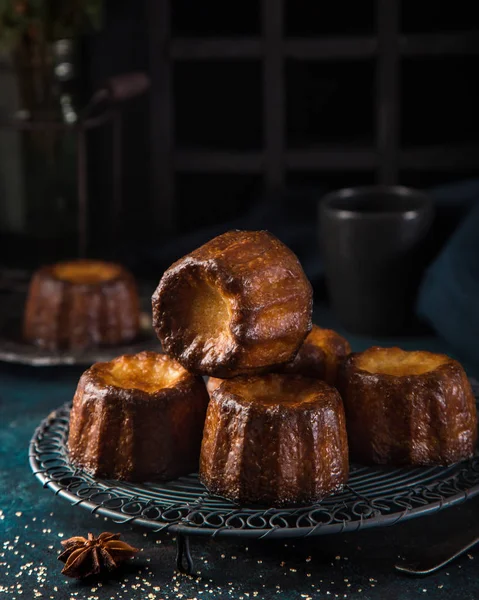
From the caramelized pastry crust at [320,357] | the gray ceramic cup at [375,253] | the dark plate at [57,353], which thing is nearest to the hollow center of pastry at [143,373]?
the caramelized pastry crust at [320,357]

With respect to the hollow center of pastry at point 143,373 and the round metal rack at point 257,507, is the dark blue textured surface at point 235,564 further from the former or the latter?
the hollow center of pastry at point 143,373

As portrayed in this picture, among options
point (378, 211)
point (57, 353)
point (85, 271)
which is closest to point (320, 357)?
point (57, 353)

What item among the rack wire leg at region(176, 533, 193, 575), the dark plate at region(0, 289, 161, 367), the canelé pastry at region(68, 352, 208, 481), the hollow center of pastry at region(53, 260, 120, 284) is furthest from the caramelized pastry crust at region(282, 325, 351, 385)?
the hollow center of pastry at region(53, 260, 120, 284)

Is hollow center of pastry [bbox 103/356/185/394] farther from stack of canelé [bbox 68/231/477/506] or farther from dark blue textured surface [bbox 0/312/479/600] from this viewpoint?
dark blue textured surface [bbox 0/312/479/600]

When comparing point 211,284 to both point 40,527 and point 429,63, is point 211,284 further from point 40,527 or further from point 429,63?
point 429,63

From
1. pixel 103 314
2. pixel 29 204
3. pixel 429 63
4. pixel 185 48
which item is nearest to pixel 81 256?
pixel 29 204
